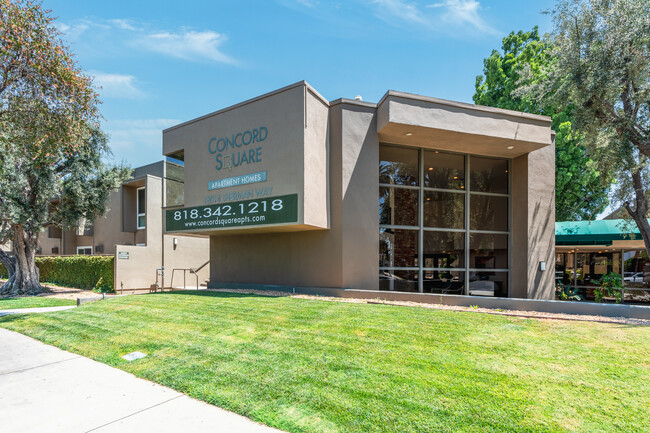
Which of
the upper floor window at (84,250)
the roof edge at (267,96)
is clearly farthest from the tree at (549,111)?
the upper floor window at (84,250)

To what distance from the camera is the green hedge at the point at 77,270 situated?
1714 cm

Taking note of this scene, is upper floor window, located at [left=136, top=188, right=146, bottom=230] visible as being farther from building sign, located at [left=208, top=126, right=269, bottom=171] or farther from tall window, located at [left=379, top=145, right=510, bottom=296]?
tall window, located at [left=379, top=145, right=510, bottom=296]

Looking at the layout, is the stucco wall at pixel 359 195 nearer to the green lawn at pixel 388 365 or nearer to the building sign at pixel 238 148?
the building sign at pixel 238 148

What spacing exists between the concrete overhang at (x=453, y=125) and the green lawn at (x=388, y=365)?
577 centimetres

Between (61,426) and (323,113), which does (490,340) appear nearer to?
(61,426)

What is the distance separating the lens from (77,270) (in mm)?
18641

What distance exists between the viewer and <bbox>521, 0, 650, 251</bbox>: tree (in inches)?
408

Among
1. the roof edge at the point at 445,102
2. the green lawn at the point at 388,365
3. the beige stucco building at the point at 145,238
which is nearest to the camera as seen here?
the green lawn at the point at 388,365

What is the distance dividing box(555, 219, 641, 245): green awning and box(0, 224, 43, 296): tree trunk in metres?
23.7

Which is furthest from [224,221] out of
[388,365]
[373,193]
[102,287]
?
[102,287]

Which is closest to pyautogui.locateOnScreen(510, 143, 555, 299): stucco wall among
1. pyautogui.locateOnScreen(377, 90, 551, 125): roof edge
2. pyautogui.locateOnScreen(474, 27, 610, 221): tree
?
pyautogui.locateOnScreen(377, 90, 551, 125): roof edge

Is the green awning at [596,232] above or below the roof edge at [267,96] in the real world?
below

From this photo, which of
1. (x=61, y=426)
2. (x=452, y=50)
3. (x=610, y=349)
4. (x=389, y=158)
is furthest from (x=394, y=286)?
(x=61, y=426)

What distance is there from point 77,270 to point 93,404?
17890mm
